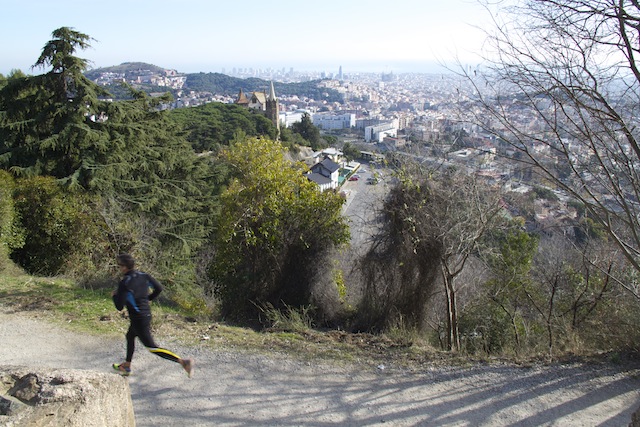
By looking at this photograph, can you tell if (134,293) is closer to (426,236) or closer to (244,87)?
(426,236)

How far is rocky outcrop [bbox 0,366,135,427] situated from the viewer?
273cm

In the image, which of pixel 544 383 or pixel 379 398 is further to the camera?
pixel 544 383

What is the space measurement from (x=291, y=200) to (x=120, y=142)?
555 cm

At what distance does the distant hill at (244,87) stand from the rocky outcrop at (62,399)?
16468 cm

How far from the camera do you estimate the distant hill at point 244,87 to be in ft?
539

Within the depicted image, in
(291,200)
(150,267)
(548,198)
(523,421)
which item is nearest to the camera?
(523,421)

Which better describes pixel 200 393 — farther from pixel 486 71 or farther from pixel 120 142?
pixel 120 142

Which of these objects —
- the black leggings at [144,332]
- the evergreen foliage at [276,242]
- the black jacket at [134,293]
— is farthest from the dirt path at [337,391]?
the evergreen foliage at [276,242]

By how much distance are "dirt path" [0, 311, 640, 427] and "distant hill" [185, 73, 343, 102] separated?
163175 mm

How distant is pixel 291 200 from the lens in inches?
313

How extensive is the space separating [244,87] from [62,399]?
17540cm

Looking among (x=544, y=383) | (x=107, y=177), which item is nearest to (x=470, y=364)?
(x=544, y=383)

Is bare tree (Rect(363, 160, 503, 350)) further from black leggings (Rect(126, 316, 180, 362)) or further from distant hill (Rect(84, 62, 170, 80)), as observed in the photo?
distant hill (Rect(84, 62, 170, 80))

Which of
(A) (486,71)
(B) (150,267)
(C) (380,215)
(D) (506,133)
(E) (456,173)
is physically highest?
(A) (486,71)
